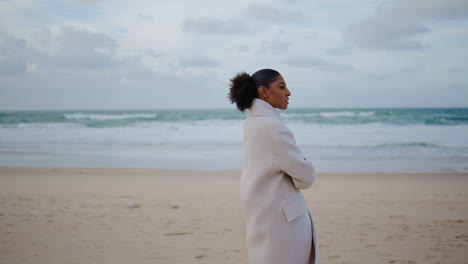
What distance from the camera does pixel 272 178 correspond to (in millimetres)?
1913

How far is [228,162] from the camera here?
37.6ft

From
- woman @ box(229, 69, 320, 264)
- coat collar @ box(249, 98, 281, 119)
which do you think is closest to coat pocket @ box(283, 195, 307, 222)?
woman @ box(229, 69, 320, 264)

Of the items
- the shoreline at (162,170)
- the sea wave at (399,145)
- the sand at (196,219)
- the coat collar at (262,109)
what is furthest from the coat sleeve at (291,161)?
the sea wave at (399,145)

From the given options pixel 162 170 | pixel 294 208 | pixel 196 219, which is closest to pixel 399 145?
pixel 162 170

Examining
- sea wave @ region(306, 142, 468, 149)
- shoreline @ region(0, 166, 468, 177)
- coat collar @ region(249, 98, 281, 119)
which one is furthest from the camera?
sea wave @ region(306, 142, 468, 149)

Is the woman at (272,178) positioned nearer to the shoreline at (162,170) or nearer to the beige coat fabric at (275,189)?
the beige coat fabric at (275,189)

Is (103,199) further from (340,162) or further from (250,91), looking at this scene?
(340,162)

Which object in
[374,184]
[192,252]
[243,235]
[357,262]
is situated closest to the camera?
[357,262]

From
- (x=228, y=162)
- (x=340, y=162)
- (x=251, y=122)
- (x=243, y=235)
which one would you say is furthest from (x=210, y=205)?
(x=340, y=162)

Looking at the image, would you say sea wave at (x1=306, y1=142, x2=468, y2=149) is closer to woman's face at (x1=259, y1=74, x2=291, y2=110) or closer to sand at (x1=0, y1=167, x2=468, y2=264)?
sand at (x1=0, y1=167, x2=468, y2=264)

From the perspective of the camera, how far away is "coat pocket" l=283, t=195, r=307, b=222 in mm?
1887

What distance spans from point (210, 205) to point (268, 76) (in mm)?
4479

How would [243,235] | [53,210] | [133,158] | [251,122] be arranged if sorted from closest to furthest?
[251,122], [243,235], [53,210], [133,158]

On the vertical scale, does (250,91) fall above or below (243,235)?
above
